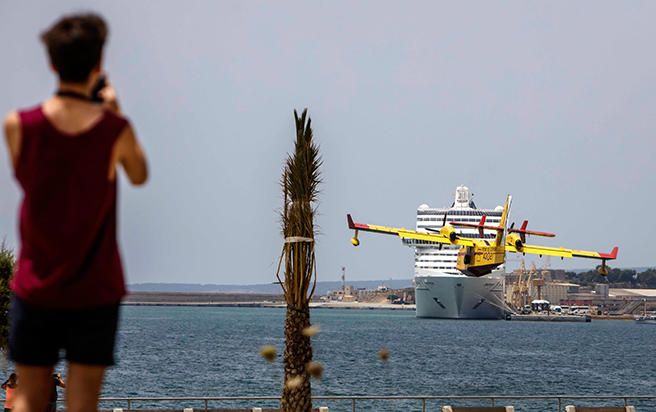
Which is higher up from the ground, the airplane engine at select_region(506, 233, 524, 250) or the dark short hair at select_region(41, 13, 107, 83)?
the airplane engine at select_region(506, 233, 524, 250)

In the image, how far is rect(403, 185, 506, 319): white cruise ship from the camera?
16400cm

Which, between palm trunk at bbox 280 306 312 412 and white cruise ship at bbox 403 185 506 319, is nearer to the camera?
palm trunk at bbox 280 306 312 412

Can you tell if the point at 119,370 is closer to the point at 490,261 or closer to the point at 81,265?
the point at 490,261

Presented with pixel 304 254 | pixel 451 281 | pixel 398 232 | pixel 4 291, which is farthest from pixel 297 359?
pixel 451 281

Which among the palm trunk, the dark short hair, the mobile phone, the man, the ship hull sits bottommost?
the palm trunk

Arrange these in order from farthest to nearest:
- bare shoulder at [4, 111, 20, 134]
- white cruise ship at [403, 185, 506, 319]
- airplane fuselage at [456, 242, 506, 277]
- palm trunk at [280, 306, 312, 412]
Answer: white cruise ship at [403, 185, 506, 319]
airplane fuselage at [456, 242, 506, 277]
palm trunk at [280, 306, 312, 412]
bare shoulder at [4, 111, 20, 134]

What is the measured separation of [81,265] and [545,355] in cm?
10999

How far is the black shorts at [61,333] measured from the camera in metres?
3.48

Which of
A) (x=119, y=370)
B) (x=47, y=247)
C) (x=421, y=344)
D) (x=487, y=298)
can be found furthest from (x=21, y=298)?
(x=487, y=298)

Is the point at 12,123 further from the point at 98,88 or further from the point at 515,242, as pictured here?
the point at 515,242

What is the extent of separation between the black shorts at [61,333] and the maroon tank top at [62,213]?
42 millimetres

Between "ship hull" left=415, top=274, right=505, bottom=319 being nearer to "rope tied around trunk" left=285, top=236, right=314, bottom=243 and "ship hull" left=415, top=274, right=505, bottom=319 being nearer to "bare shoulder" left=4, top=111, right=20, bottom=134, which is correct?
"rope tied around trunk" left=285, top=236, right=314, bottom=243

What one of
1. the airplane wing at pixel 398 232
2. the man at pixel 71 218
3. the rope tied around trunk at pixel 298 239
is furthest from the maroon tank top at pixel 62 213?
the airplane wing at pixel 398 232

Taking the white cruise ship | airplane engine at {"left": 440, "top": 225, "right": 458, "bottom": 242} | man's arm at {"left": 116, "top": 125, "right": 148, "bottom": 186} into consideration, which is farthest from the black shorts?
the white cruise ship
